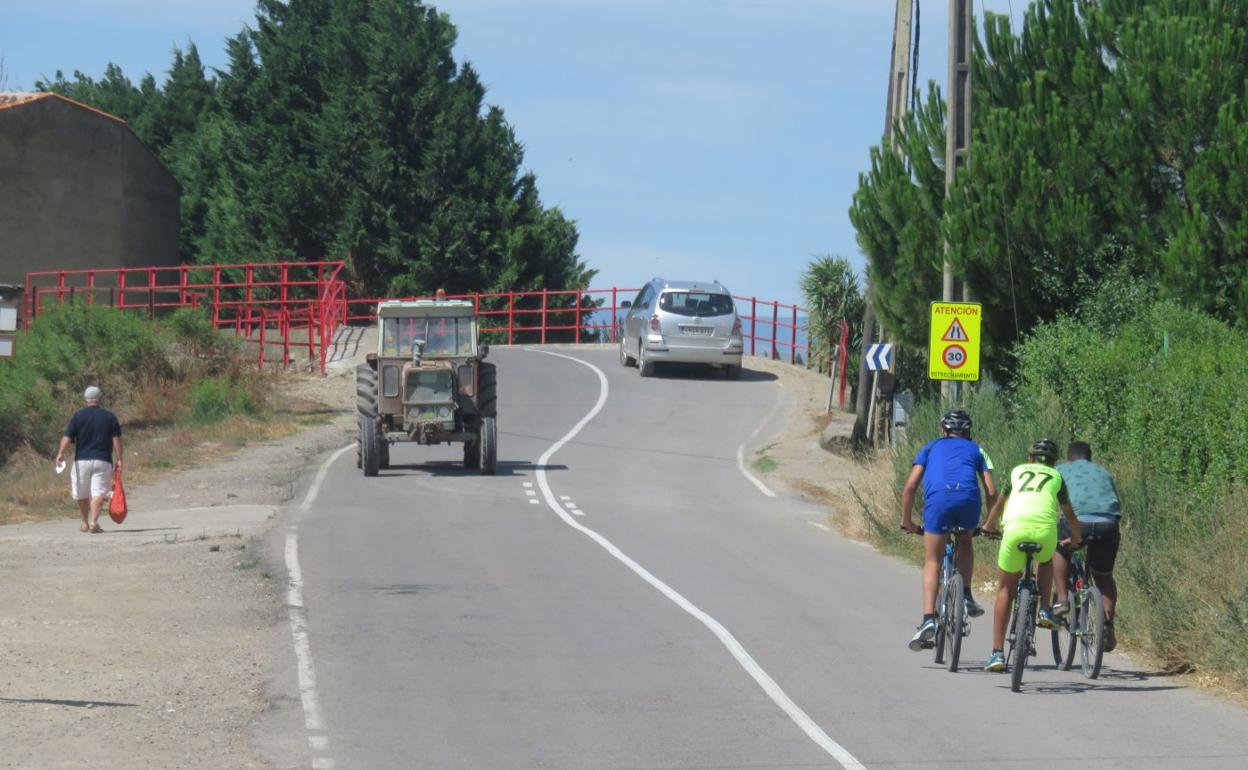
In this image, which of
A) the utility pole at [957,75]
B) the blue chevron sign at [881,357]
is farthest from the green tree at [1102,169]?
the blue chevron sign at [881,357]

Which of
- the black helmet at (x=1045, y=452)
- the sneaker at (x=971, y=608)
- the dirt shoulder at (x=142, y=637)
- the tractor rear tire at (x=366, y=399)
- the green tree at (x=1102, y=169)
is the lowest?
the dirt shoulder at (x=142, y=637)

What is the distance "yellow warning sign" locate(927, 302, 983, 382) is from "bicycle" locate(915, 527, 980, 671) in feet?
30.8

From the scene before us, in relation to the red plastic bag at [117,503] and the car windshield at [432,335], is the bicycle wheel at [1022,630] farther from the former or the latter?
the car windshield at [432,335]

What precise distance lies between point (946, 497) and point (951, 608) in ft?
2.55

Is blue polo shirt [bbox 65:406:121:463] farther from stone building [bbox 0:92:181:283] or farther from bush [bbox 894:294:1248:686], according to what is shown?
stone building [bbox 0:92:181:283]

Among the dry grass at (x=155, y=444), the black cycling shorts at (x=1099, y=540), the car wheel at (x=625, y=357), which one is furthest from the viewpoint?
the car wheel at (x=625, y=357)

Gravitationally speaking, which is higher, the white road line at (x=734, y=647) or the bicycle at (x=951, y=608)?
the bicycle at (x=951, y=608)

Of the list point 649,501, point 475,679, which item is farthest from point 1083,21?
point 475,679

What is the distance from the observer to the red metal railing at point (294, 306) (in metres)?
38.7

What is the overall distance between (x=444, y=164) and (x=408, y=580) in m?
45.7

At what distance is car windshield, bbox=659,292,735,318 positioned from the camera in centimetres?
3934

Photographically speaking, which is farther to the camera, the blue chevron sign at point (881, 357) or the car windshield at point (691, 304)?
the car windshield at point (691, 304)

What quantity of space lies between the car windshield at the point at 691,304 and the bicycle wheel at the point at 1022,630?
92.2 feet

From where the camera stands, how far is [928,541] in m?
11.9
